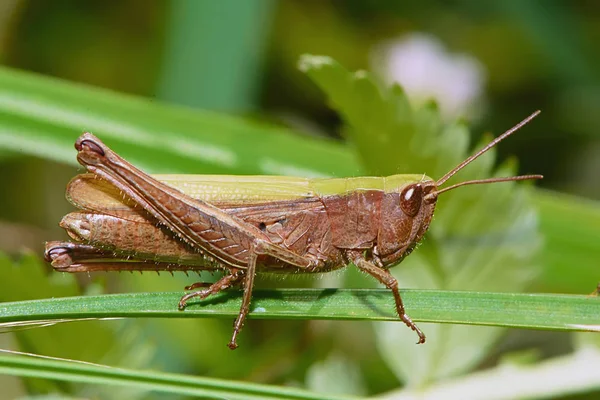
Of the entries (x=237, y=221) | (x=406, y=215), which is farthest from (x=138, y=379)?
(x=406, y=215)

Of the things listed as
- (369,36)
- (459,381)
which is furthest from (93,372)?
(369,36)

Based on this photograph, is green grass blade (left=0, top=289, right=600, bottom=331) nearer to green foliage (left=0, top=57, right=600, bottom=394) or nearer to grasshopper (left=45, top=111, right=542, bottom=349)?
green foliage (left=0, top=57, right=600, bottom=394)

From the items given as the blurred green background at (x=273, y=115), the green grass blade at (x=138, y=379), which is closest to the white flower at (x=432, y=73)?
the blurred green background at (x=273, y=115)

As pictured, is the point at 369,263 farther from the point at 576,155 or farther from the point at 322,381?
the point at 576,155

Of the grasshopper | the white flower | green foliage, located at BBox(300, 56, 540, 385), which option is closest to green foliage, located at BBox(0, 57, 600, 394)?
green foliage, located at BBox(300, 56, 540, 385)

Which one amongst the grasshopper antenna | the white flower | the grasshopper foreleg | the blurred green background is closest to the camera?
the grasshopper foreleg

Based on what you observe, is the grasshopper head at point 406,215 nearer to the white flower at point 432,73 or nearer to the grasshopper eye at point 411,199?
the grasshopper eye at point 411,199
